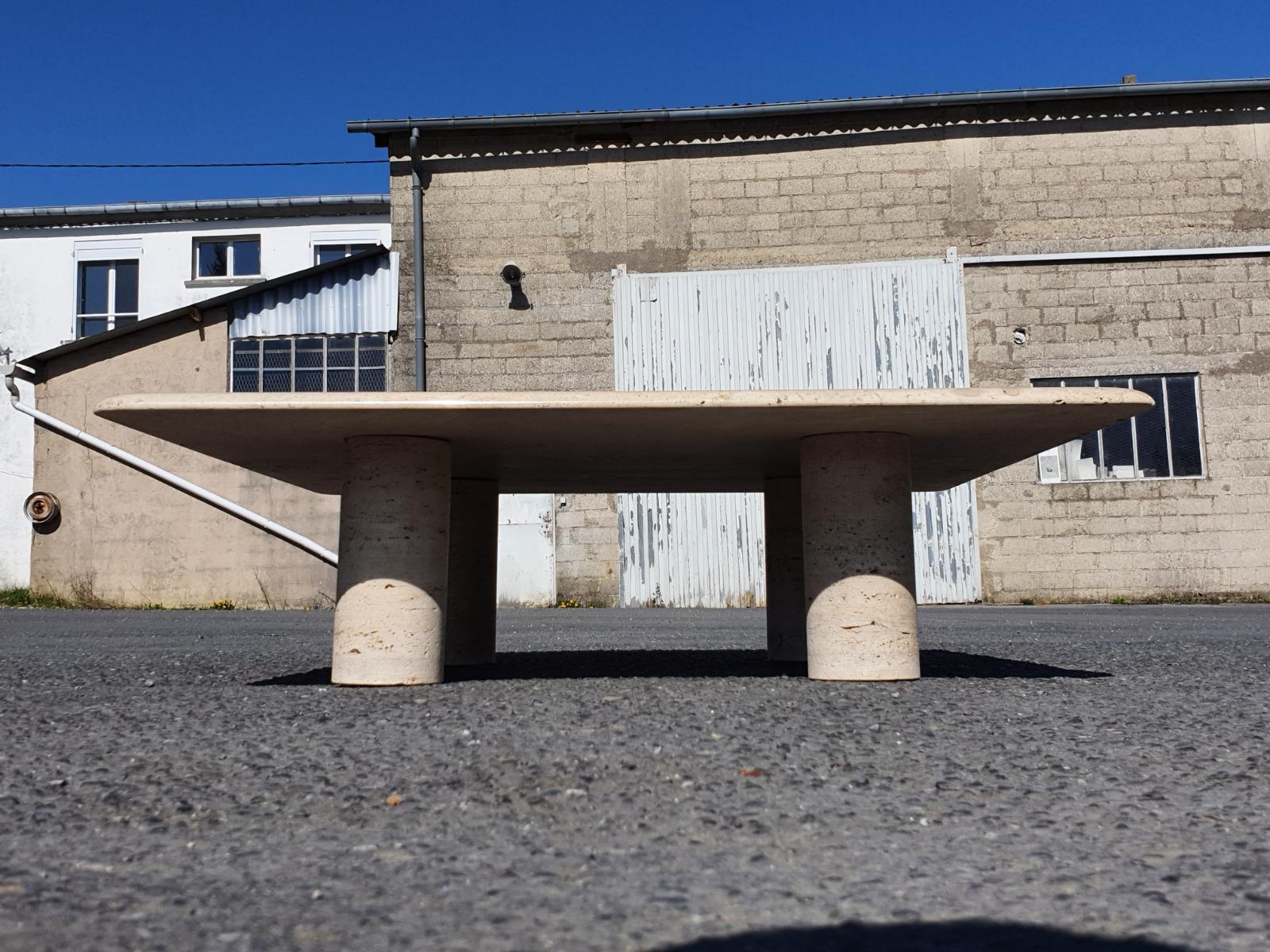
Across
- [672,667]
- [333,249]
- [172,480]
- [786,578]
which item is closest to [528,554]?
[172,480]

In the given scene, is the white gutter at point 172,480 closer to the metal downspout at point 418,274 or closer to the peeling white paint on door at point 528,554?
the peeling white paint on door at point 528,554

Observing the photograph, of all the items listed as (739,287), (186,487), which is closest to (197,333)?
(186,487)

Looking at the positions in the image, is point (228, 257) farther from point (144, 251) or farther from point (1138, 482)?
point (1138, 482)

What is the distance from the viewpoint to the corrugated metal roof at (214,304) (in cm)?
1559

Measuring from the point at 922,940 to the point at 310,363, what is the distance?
14.9 meters

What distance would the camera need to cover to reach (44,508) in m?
15.9

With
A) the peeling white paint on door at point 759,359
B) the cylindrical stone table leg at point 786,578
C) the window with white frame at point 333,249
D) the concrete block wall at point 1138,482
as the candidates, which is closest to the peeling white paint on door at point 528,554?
the peeling white paint on door at point 759,359

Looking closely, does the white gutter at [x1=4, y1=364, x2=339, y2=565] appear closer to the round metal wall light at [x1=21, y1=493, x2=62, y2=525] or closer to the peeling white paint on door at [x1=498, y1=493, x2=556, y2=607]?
the round metal wall light at [x1=21, y1=493, x2=62, y2=525]

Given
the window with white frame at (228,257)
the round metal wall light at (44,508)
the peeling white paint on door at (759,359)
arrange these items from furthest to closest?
the window with white frame at (228,257), the round metal wall light at (44,508), the peeling white paint on door at (759,359)

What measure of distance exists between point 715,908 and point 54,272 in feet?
81.8

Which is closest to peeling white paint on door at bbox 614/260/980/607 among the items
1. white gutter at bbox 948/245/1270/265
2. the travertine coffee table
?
white gutter at bbox 948/245/1270/265

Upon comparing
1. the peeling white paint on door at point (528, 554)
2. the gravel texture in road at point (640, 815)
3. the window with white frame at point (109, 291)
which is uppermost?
the window with white frame at point (109, 291)

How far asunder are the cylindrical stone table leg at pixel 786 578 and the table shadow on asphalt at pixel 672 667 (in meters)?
0.14

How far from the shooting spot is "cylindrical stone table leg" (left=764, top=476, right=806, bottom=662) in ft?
21.8
